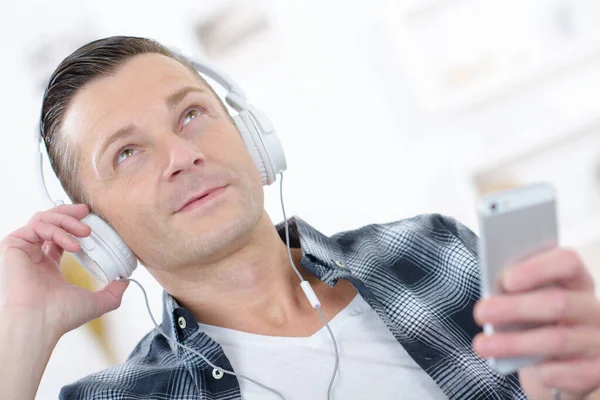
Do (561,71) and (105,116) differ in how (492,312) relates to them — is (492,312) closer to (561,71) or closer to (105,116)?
(105,116)

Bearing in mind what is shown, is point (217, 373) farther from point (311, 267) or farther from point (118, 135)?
point (118, 135)

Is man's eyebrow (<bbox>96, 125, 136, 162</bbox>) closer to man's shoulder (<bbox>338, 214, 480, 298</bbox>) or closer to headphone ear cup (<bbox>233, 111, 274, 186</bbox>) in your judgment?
headphone ear cup (<bbox>233, 111, 274, 186</bbox>)

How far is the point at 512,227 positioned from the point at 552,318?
0.11 meters

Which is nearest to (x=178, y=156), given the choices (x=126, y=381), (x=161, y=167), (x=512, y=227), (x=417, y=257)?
(x=161, y=167)

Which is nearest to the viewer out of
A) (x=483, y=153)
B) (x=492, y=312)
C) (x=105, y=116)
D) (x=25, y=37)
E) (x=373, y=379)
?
(x=492, y=312)

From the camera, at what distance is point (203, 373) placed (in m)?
1.19

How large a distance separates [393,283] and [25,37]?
139 centimetres

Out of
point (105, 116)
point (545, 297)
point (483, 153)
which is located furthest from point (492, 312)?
point (483, 153)

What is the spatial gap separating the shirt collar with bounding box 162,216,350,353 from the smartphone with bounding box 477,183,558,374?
1.94ft

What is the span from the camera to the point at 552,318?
0.69 metres

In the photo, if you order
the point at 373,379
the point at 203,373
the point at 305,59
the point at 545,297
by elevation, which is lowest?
the point at 373,379

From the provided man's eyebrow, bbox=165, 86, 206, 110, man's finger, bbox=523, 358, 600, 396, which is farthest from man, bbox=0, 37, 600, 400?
man's finger, bbox=523, 358, 600, 396

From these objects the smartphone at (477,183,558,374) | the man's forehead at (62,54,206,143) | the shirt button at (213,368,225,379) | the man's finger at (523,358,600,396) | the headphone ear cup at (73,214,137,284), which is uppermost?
the man's forehead at (62,54,206,143)

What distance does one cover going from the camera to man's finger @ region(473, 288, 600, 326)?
67 centimetres
